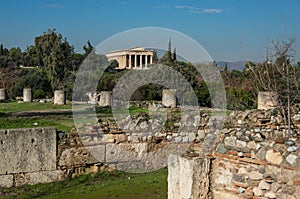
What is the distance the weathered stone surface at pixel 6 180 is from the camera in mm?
9648

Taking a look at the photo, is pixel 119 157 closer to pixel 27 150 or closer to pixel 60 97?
pixel 27 150

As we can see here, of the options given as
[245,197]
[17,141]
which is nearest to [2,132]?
[17,141]

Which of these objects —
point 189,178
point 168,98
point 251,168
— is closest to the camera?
point 251,168

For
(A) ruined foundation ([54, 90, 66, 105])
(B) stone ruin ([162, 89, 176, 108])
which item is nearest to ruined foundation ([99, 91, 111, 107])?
(A) ruined foundation ([54, 90, 66, 105])

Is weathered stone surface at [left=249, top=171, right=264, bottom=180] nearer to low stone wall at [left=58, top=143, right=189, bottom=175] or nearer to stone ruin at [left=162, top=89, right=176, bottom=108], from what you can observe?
low stone wall at [left=58, top=143, right=189, bottom=175]

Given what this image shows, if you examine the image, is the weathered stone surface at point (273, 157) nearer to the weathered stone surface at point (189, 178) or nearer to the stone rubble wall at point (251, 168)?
the stone rubble wall at point (251, 168)

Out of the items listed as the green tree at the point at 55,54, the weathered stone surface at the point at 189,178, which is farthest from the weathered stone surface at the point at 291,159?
the green tree at the point at 55,54

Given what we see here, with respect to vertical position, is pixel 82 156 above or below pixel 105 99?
below

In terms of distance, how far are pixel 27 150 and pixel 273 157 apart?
6.31 m

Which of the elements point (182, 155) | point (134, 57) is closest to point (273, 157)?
point (182, 155)

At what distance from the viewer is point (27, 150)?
9797mm

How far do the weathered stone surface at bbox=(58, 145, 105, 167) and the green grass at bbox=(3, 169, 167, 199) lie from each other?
361mm

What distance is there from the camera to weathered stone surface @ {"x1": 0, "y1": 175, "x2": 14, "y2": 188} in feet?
31.7

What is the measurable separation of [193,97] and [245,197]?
72.2 ft
